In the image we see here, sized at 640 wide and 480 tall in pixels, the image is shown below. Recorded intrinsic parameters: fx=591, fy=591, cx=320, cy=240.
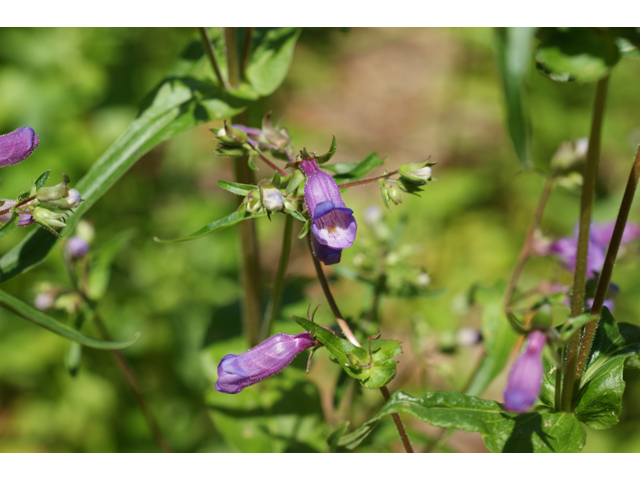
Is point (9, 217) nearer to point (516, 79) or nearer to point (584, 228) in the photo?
point (516, 79)

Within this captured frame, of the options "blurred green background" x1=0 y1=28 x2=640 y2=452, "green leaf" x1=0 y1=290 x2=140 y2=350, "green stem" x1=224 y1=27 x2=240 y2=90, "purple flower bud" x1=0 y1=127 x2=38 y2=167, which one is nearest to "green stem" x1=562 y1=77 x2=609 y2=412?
"blurred green background" x1=0 y1=28 x2=640 y2=452

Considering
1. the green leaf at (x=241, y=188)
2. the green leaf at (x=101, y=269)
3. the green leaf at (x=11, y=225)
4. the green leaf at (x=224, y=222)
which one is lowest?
the green leaf at (x=101, y=269)

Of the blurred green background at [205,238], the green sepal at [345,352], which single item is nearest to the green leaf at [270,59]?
the blurred green background at [205,238]

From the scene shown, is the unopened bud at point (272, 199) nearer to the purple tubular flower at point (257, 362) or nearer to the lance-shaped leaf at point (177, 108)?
the purple tubular flower at point (257, 362)

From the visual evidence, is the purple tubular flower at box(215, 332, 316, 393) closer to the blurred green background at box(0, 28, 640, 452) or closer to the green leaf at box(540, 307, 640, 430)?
the green leaf at box(540, 307, 640, 430)

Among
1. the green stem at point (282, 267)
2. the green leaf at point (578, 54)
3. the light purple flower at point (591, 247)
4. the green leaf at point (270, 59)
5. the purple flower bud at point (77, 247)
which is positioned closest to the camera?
the green leaf at point (578, 54)

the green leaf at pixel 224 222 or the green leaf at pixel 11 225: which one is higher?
the green leaf at pixel 11 225

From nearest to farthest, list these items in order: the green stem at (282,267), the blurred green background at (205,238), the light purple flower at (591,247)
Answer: the green stem at (282,267) < the light purple flower at (591,247) < the blurred green background at (205,238)
